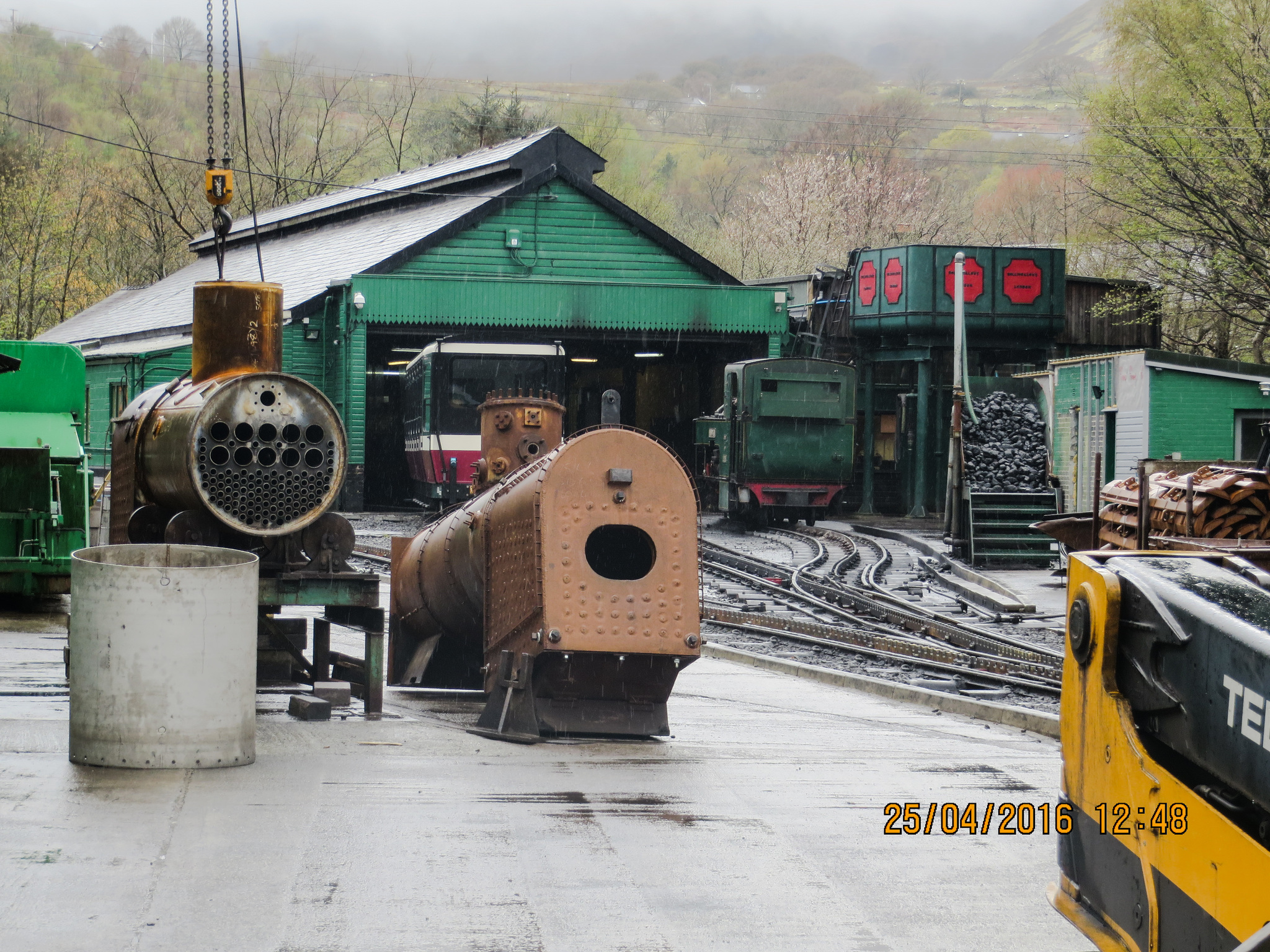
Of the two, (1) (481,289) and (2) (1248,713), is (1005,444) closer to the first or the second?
(1) (481,289)

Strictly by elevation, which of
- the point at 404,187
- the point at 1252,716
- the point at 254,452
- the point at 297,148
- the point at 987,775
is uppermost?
the point at 297,148

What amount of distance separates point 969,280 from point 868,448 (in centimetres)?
467

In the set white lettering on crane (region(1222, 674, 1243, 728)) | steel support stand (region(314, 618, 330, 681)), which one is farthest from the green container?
white lettering on crane (region(1222, 674, 1243, 728))

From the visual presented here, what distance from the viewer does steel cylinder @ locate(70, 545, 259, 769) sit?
6.99 m

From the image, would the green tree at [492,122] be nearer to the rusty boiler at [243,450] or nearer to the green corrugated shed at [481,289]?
the green corrugated shed at [481,289]

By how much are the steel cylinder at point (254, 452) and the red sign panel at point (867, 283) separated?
84.4ft

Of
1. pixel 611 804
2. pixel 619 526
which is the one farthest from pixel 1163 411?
pixel 611 804

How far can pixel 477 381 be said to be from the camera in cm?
2692

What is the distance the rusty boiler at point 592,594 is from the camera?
27.0ft

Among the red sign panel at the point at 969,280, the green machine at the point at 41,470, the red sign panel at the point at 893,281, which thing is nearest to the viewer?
the green machine at the point at 41,470

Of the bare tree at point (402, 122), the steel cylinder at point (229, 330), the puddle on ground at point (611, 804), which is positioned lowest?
the puddle on ground at point (611, 804)

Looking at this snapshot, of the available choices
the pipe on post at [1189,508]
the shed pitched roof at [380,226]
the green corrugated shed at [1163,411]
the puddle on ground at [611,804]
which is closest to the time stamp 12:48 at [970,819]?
the puddle on ground at [611,804]

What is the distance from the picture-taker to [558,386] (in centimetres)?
2734

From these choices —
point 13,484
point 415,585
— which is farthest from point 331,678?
point 13,484
